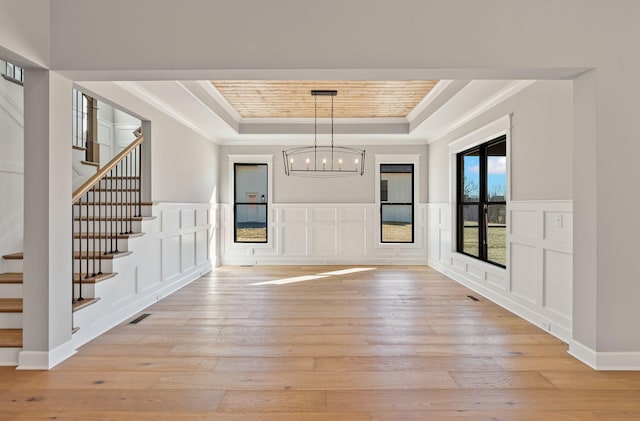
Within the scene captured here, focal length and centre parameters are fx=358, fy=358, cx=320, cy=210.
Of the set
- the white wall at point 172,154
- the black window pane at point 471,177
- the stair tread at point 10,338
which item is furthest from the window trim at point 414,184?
the stair tread at point 10,338

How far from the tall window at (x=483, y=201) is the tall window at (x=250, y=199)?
3.77 meters

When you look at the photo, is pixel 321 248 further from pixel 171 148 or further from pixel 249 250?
pixel 171 148

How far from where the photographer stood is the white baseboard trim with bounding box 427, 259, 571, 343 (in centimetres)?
324

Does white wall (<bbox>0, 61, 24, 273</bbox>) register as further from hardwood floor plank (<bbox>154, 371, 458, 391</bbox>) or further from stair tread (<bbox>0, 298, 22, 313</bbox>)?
hardwood floor plank (<bbox>154, 371, 458, 391</bbox>)

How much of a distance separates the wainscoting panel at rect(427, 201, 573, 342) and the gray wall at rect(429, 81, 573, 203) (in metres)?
0.16

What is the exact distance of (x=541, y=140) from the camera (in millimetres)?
3582

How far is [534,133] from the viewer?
3.69 m

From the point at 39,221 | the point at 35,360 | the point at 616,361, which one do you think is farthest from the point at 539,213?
the point at 35,360

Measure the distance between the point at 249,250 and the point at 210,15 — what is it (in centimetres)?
517

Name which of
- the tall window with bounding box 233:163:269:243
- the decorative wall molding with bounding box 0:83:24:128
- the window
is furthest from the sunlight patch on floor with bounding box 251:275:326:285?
the window

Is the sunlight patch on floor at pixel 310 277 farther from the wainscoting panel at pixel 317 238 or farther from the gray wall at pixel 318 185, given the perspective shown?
the gray wall at pixel 318 185

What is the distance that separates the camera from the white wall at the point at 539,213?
3.23 m

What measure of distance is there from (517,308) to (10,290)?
506 centimetres

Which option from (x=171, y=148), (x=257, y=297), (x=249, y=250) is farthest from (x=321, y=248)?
(x=171, y=148)
